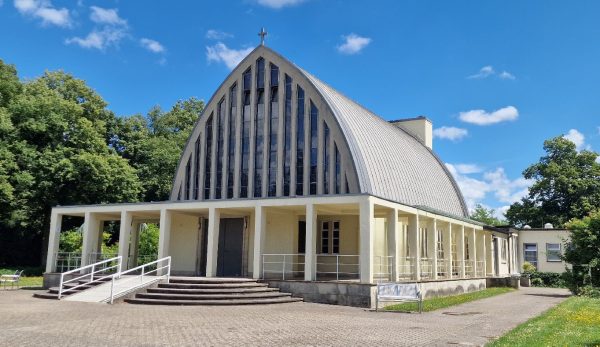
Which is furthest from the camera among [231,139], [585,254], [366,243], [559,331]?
[231,139]

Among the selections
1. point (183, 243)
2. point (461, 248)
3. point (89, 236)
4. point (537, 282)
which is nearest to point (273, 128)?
point (183, 243)

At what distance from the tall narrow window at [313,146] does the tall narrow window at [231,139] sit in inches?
175

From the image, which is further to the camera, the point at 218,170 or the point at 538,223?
the point at 538,223

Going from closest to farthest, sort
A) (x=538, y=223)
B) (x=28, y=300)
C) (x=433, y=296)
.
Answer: (x=28, y=300), (x=433, y=296), (x=538, y=223)

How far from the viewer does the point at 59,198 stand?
38031mm

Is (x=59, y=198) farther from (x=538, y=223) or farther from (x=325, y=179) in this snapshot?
(x=538, y=223)

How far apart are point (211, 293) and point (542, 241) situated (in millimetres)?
29779

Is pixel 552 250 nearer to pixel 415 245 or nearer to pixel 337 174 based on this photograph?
pixel 415 245

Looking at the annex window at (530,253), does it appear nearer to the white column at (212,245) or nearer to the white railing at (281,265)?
the white railing at (281,265)

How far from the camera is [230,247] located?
2420 cm

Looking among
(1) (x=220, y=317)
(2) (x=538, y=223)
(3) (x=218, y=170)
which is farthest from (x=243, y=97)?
(2) (x=538, y=223)

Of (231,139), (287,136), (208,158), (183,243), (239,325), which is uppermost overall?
(231,139)

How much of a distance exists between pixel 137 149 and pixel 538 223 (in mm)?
40268

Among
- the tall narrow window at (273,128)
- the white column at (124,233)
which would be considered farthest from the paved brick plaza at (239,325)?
the tall narrow window at (273,128)
